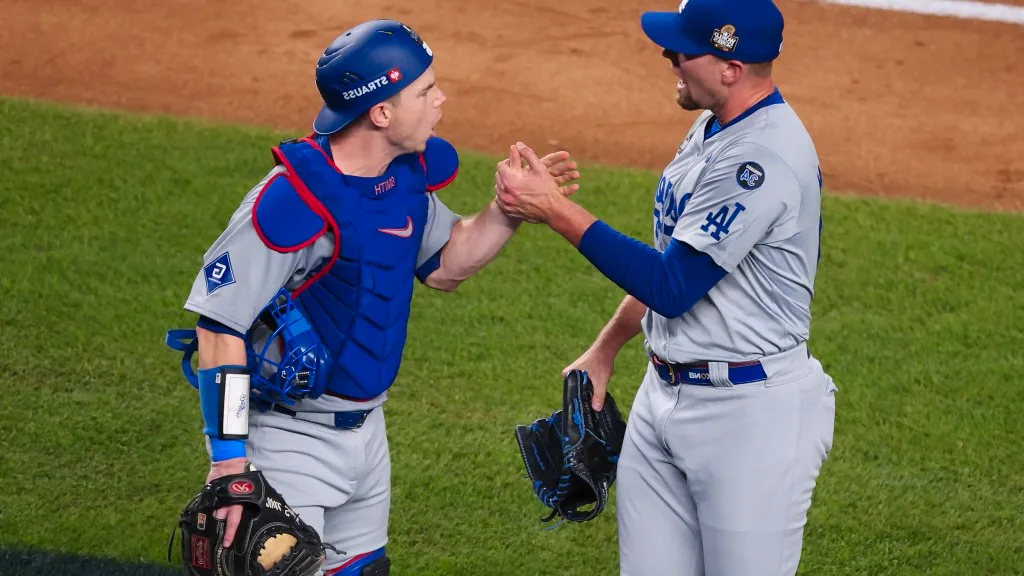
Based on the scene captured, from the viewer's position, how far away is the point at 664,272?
328 cm

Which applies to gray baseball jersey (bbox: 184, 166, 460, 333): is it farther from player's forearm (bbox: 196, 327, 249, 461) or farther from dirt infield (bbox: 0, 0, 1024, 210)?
dirt infield (bbox: 0, 0, 1024, 210)

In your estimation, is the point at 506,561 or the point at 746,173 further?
the point at 506,561

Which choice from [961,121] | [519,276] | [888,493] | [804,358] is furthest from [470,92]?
[804,358]

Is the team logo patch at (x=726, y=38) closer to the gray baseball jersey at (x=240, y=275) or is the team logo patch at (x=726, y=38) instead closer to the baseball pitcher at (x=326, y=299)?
the baseball pitcher at (x=326, y=299)

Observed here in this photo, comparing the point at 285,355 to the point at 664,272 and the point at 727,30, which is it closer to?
the point at 664,272

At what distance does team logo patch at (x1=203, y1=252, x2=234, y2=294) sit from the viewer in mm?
3227

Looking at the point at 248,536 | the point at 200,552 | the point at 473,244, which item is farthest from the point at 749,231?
the point at 200,552

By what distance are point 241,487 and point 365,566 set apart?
0.69 metres

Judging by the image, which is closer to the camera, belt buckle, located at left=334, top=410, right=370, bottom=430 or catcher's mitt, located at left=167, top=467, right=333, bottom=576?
catcher's mitt, located at left=167, top=467, right=333, bottom=576

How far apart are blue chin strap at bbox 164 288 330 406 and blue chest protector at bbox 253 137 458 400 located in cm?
6

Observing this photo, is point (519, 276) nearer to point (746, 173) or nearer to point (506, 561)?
point (506, 561)

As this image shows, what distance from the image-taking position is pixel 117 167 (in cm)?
761

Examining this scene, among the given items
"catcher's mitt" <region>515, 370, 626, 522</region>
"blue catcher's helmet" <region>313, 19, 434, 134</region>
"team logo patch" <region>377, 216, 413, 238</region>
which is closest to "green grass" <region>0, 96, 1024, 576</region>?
Result: "catcher's mitt" <region>515, 370, 626, 522</region>

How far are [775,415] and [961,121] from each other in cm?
585
